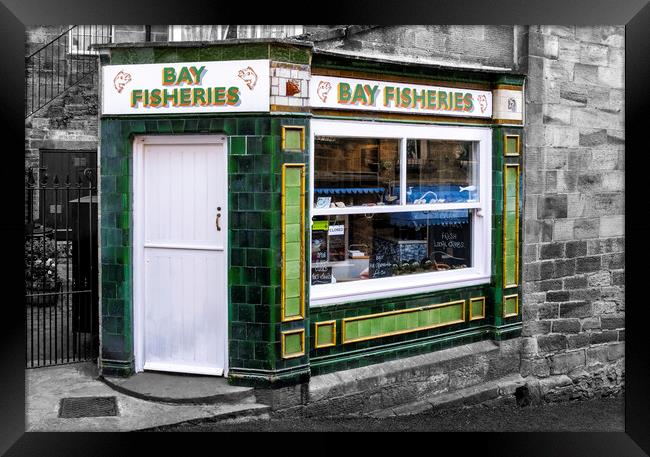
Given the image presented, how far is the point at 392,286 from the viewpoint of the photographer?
6.67m

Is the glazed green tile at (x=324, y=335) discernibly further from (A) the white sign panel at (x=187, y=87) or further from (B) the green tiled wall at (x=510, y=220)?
(B) the green tiled wall at (x=510, y=220)

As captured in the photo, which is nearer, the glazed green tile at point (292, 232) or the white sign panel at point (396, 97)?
the glazed green tile at point (292, 232)

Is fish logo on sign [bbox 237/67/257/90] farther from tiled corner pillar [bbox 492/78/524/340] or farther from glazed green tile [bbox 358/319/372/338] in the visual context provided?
tiled corner pillar [bbox 492/78/524/340]

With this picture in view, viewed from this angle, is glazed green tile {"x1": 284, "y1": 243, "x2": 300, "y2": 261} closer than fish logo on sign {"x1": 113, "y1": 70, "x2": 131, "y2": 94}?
Yes

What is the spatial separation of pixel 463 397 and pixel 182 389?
286 cm

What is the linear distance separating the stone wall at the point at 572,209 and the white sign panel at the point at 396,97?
0.71 meters

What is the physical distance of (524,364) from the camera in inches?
293

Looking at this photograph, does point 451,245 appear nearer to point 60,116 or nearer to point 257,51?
point 257,51

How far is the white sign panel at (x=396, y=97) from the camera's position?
6070 millimetres

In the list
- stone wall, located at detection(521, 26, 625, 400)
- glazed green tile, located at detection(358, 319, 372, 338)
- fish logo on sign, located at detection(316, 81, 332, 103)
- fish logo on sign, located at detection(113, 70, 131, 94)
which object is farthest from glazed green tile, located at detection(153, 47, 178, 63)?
stone wall, located at detection(521, 26, 625, 400)

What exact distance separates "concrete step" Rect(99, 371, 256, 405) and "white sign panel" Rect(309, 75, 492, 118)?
2.56 metres

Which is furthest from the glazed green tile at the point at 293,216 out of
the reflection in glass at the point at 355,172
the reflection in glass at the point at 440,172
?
the reflection in glass at the point at 440,172

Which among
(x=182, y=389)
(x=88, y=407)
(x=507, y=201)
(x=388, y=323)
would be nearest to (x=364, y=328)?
(x=388, y=323)

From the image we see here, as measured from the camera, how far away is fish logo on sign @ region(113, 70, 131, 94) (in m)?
6.03
